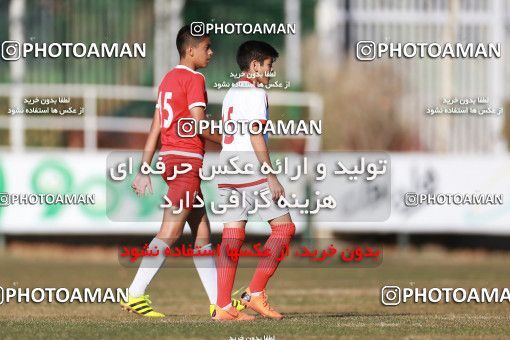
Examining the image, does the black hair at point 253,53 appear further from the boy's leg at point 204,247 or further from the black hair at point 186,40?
the boy's leg at point 204,247

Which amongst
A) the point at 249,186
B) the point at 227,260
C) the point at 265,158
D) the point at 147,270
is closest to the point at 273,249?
the point at 227,260

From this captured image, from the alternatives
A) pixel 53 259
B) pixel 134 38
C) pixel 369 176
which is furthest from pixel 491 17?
pixel 369 176

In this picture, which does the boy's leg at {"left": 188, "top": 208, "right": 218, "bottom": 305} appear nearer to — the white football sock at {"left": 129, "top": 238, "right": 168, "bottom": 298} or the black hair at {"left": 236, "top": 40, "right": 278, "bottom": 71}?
the white football sock at {"left": 129, "top": 238, "right": 168, "bottom": 298}

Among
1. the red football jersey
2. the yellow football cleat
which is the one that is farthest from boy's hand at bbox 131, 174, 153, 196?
the yellow football cleat

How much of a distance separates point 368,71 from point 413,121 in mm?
3586

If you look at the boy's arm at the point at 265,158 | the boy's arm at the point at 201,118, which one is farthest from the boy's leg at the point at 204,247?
the boy's arm at the point at 265,158

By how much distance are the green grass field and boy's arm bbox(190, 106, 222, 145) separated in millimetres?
1371

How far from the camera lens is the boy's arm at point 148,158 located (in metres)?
10.9

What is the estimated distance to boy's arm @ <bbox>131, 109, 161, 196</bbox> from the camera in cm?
1091

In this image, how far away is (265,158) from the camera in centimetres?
1051

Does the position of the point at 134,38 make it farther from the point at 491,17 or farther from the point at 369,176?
the point at 369,176

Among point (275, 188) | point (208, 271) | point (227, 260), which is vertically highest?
point (275, 188)

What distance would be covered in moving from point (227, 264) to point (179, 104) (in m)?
1.28

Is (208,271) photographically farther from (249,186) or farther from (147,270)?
(249,186)
